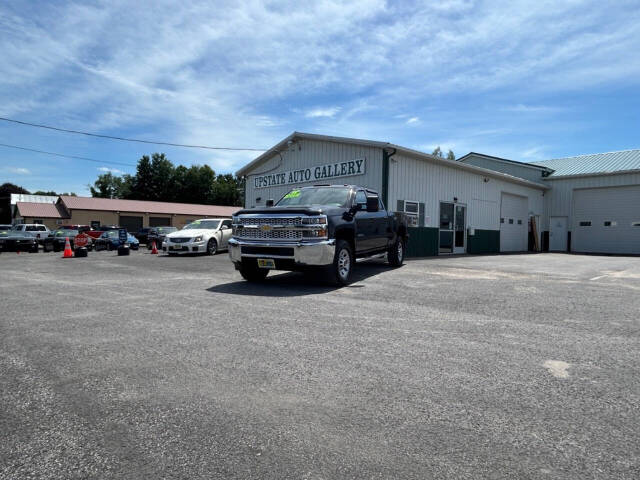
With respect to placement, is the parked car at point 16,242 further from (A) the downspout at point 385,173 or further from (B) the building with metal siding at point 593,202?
(B) the building with metal siding at point 593,202

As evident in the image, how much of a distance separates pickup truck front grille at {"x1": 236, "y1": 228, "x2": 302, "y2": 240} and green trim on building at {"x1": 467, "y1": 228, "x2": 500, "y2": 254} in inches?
553

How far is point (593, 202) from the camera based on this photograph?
A: 24641 mm

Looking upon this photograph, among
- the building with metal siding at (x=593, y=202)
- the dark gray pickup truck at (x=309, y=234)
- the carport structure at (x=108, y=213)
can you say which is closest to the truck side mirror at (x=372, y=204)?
the dark gray pickup truck at (x=309, y=234)

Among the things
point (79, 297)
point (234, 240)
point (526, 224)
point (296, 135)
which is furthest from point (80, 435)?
point (526, 224)

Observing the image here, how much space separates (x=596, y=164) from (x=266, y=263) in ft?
85.8

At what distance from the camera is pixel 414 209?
1647 cm

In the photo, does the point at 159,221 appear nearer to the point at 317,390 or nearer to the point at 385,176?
the point at 385,176

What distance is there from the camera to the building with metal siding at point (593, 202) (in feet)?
76.5

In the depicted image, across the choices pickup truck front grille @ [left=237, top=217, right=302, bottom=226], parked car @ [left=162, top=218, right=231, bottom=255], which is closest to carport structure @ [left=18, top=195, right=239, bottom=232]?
parked car @ [left=162, top=218, right=231, bottom=255]

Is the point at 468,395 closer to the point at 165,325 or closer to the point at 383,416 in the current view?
the point at 383,416

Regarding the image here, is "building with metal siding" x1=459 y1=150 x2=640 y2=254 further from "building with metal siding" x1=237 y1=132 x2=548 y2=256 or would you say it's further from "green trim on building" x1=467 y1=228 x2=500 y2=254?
"green trim on building" x1=467 y1=228 x2=500 y2=254

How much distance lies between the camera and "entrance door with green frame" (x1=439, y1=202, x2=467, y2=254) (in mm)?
18109

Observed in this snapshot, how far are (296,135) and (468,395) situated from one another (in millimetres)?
17436

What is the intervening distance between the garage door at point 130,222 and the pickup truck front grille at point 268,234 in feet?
134
